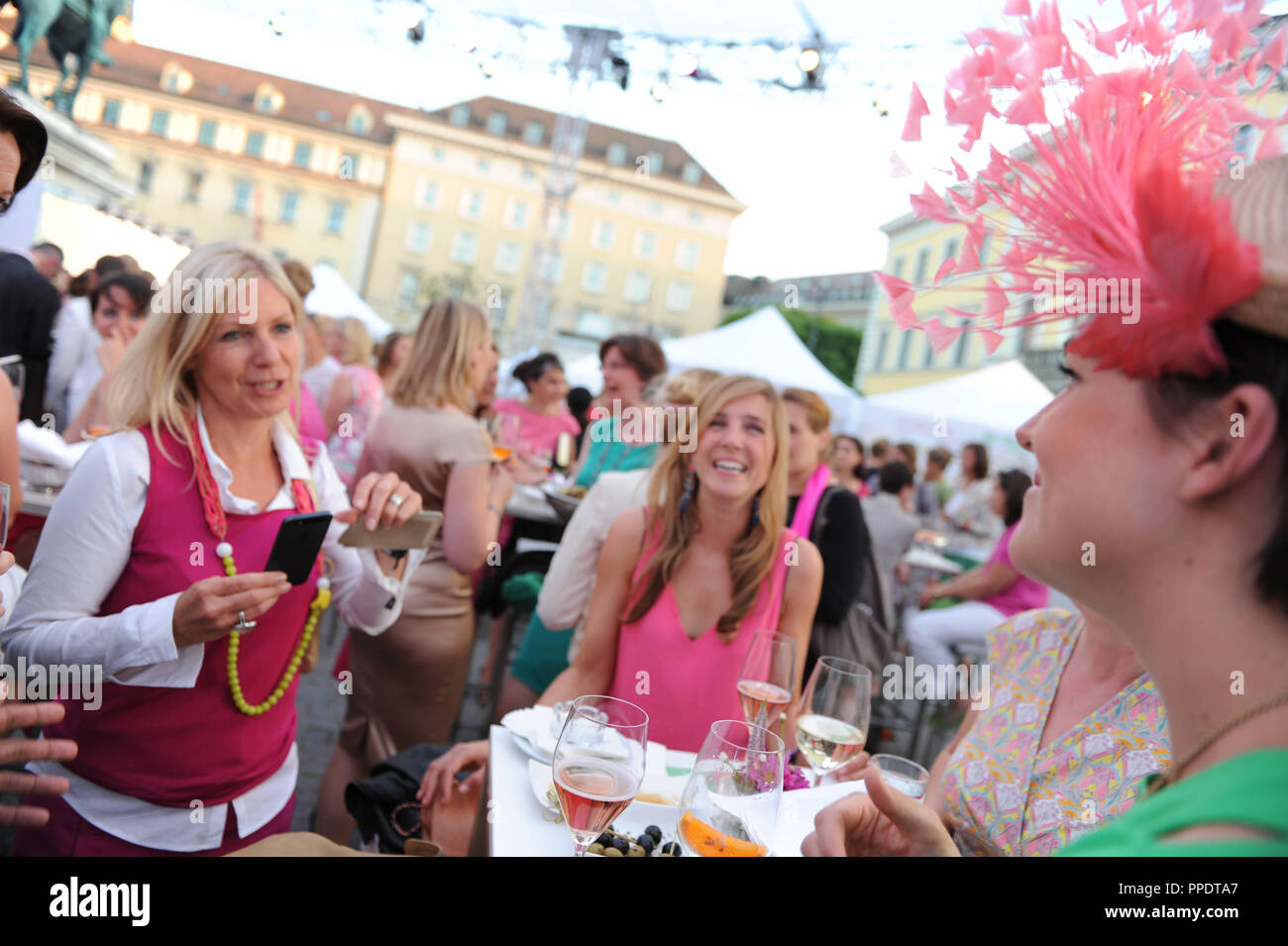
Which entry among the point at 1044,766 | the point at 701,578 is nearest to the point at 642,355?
the point at 701,578

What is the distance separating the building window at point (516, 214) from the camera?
5138 centimetres

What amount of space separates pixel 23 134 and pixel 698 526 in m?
2.17

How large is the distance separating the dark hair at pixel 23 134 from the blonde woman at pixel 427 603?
1.82 m

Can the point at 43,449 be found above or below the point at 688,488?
below

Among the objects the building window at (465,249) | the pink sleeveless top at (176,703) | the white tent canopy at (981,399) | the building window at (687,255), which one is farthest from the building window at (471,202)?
the pink sleeveless top at (176,703)

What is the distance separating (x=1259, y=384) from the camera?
703 mm

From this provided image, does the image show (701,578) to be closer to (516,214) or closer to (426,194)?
(426,194)

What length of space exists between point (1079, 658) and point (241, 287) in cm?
242

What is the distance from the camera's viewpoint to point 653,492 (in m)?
3.06

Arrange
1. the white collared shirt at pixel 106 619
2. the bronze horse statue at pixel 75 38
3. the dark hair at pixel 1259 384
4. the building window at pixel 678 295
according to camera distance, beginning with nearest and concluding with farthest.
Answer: the dark hair at pixel 1259 384, the white collared shirt at pixel 106 619, the bronze horse statue at pixel 75 38, the building window at pixel 678 295

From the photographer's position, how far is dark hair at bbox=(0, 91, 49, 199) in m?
1.75

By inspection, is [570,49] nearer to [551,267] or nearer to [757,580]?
[551,267]

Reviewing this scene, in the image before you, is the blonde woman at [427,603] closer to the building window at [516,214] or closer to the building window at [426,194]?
the building window at [426,194]
